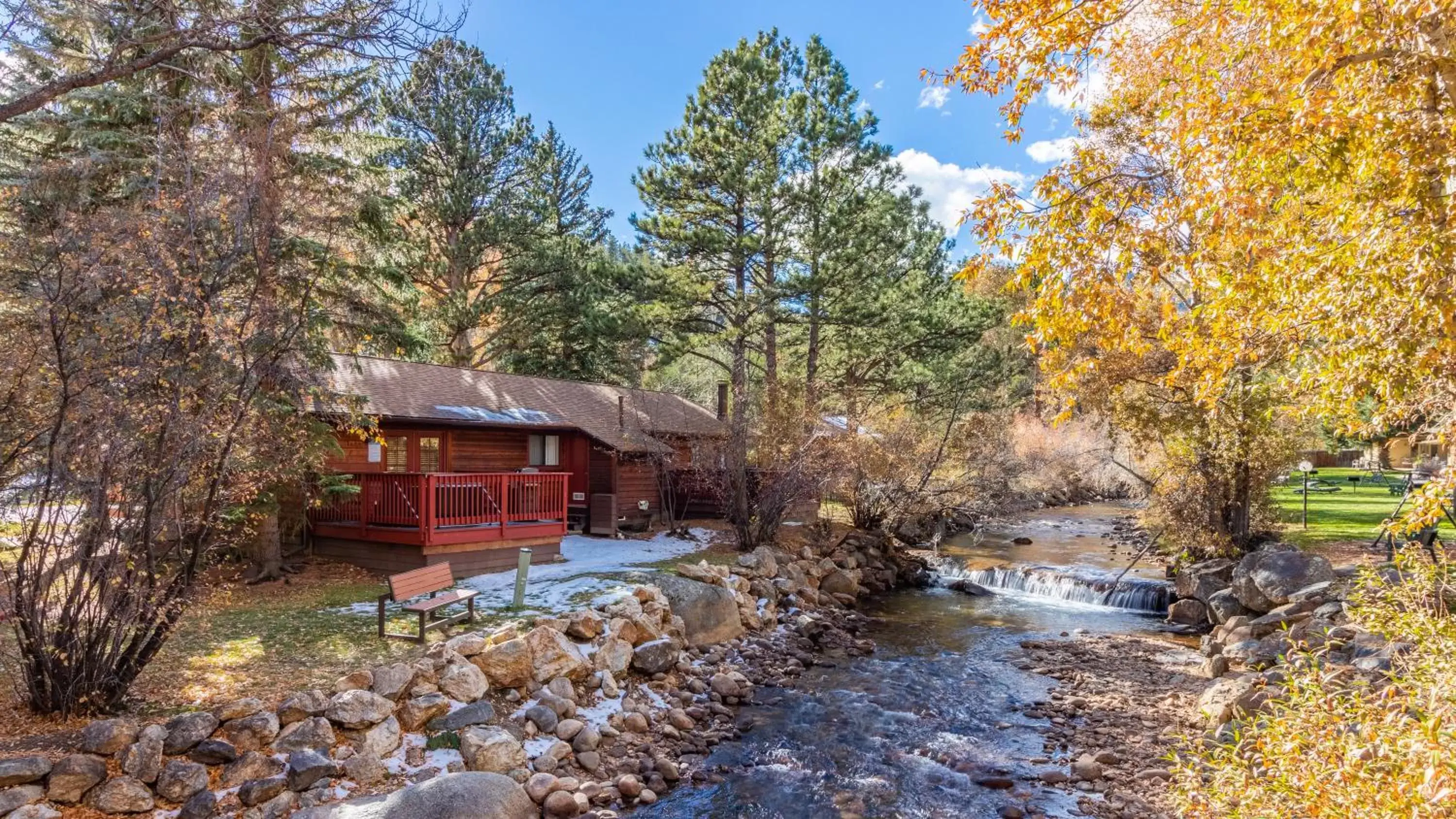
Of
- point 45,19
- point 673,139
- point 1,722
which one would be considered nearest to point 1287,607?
point 1,722

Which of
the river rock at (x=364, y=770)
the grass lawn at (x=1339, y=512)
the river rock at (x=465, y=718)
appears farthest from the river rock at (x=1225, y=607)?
the river rock at (x=364, y=770)

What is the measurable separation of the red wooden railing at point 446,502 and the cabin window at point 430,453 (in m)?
2.44

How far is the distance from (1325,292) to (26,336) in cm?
934

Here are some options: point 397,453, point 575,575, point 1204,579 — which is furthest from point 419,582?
point 1204,579

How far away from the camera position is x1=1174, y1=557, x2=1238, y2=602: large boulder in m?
13.0

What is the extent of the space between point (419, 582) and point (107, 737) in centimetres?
344

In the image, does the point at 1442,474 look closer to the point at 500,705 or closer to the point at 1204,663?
the point at 1204,663

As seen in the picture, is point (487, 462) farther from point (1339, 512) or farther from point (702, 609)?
point (1339, 512)

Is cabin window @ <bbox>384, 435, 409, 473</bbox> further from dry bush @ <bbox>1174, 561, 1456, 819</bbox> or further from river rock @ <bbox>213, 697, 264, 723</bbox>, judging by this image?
dry bush @ <bbox>1174, 561, 1456, 819</bbox>

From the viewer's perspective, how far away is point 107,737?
209 inches

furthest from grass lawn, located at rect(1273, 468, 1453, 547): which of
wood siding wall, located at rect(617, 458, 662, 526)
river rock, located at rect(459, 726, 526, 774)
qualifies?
river rock, located at rect(459, 726, 526, 774)

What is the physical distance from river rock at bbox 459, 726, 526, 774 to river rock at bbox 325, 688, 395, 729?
0.73 m

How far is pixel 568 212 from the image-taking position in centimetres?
2598

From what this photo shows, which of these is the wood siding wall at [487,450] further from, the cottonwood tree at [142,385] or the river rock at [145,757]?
the river rock at [145,757]
